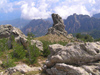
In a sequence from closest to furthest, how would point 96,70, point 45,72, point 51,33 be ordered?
point 96,70, point 45,72, point 51,33

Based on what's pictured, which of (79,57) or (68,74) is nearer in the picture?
(68,74)

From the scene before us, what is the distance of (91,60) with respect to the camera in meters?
13.2

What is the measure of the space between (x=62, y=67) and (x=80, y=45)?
4.86 metres

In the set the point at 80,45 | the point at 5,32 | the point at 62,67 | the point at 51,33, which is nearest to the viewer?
the point at 62,67

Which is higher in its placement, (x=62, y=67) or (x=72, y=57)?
(x=72, y=57)

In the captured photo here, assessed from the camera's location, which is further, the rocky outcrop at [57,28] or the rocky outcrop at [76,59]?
the rocky outcrop at [57,28]

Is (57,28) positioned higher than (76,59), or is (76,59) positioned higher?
(57,28)

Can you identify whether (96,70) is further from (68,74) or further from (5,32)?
(5,32)

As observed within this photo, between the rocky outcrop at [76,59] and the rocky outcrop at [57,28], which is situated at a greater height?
the rocky outcrop at [57,28]

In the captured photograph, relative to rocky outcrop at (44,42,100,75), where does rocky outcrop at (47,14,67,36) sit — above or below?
above

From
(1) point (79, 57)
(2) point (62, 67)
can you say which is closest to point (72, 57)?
(1) point (79, 57)

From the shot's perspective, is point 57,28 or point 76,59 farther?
point 57,28

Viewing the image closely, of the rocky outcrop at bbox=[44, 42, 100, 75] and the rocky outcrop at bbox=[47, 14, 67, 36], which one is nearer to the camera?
the rocky outcrop at bbox=[44, 42, 100, 75]

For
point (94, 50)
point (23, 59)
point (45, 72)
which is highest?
point (94, 50)
